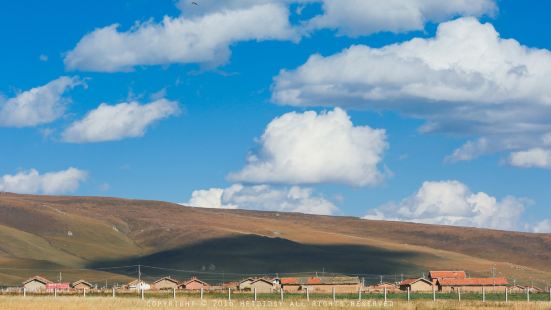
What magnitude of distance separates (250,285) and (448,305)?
107407mm

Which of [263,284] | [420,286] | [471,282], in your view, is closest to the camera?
[420,286]

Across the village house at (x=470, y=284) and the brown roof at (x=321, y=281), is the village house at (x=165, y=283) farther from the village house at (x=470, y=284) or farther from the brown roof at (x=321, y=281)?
the village house at (x=470, y=284)

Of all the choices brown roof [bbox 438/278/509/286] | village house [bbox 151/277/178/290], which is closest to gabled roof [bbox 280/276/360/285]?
brown roof [bbox 438/278/509/286]

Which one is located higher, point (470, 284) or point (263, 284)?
point (263, 284)

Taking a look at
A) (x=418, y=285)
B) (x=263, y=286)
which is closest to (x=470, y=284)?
(x=418, y=285)

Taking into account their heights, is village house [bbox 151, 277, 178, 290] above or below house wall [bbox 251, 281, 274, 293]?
above

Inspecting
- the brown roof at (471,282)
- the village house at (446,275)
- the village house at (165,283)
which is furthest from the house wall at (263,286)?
the village house at (446,275)

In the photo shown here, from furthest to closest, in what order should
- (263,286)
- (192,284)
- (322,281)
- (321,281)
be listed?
(263,286)
(192,284)
(322,281)
(321,281)

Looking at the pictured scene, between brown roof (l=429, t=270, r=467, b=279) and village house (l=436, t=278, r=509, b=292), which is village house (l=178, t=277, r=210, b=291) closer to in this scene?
village house (l=436, t=278, r=509, b=292)

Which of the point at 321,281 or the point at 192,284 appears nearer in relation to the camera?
the point at 321,281

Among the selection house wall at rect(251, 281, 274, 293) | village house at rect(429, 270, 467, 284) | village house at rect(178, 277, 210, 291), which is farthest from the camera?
village house at rect(429, 270, 467, 284)

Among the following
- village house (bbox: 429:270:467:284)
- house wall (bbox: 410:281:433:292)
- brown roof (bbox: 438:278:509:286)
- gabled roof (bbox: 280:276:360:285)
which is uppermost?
village house (bbox: 429:270:467:284)

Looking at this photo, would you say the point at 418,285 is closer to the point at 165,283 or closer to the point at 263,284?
the point at 263,284

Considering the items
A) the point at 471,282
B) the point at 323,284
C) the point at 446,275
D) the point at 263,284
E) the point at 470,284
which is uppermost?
the point at 446,275
